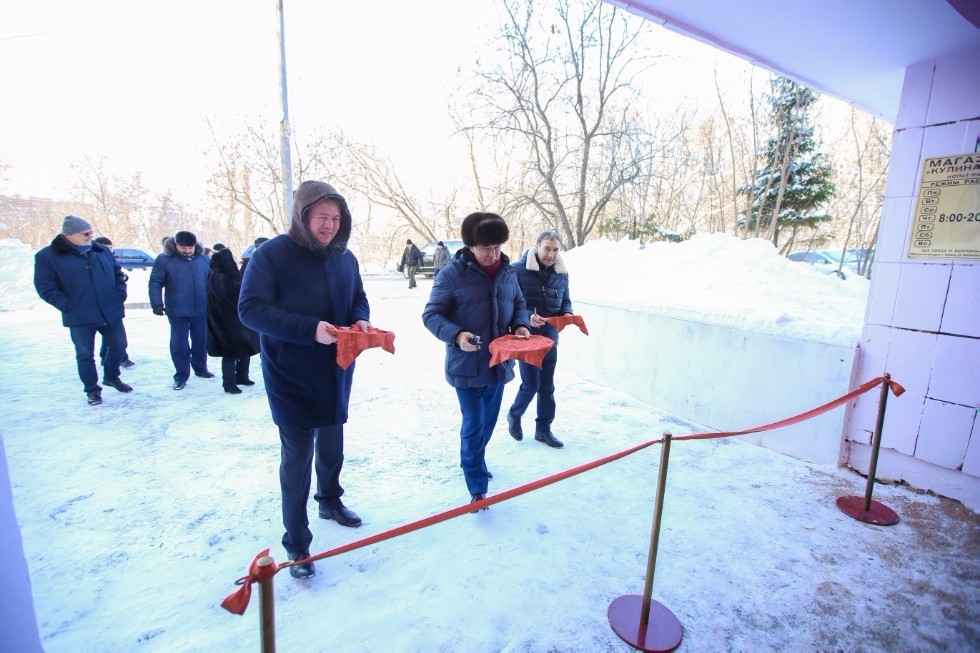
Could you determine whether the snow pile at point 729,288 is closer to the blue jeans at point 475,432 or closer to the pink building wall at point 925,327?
the pink building wall at point 925,327

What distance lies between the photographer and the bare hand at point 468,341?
103 inches

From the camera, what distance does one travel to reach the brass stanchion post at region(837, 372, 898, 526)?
9.76ft

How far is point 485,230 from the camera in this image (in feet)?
8.91

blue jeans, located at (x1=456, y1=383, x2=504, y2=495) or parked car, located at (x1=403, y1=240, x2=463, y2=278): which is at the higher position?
parked car, located at (x1=403, y1=240, x2=463, y2=278)

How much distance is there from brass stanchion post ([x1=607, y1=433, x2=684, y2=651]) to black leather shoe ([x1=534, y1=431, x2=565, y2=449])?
5.92 feet

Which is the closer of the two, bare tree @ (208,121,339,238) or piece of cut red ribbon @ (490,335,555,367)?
piece of cut red ribbon @ (490,335,555,367)

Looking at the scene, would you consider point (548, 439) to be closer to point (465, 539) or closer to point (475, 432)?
point (475, 432)

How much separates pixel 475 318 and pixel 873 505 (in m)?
3.11

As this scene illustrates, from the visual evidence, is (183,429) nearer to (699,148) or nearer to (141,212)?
(699,148)

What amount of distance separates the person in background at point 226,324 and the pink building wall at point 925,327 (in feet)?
19.9

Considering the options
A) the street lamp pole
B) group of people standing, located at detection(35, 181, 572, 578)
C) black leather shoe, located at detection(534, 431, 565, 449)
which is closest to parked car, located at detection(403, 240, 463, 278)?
the street lamp pole

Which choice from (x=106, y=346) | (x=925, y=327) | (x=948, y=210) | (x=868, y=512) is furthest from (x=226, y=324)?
(x=948, y=210)

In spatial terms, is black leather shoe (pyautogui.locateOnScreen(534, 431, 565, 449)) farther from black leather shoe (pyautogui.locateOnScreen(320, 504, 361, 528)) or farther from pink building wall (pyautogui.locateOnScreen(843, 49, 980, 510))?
pink building wall (pyautogui.locateOnScreen(843, 49, 980, 510))

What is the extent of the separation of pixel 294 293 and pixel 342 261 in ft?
1.15
